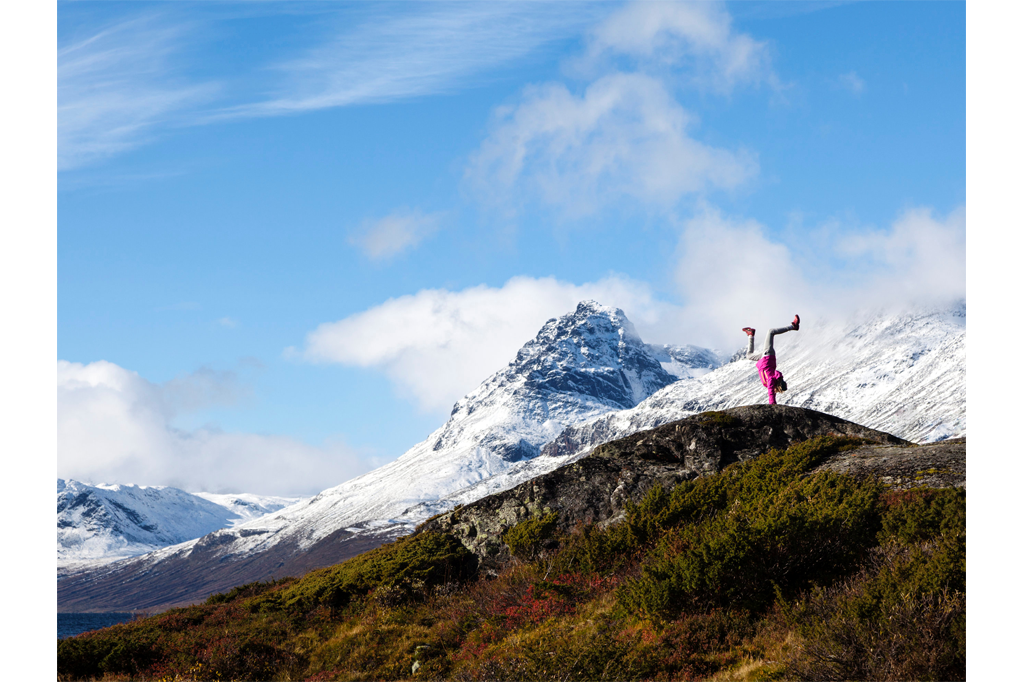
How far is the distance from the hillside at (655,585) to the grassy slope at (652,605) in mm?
47

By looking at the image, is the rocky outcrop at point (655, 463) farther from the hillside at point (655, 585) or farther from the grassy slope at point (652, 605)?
the grassy slope at point (652, 605)

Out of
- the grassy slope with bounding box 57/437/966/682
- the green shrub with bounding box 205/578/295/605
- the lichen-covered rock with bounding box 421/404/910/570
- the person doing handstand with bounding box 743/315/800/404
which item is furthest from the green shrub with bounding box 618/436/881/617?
the green shrub with bounding box 205/578/295/605

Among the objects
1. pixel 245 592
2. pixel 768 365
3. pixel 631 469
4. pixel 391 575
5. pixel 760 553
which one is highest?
pixel 768 365

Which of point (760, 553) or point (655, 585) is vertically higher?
point (760, 553)

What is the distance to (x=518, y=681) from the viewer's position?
11859 millimetres

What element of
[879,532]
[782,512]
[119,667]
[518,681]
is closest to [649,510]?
[782,512]

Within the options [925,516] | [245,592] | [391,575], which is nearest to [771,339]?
[925,516]

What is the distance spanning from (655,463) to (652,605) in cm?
1077

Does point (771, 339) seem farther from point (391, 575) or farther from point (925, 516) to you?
point (391, 575)

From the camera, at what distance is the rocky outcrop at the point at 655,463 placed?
21391mm

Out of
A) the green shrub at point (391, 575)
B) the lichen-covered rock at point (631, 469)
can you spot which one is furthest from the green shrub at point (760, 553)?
the green shrub at point (391, 575)

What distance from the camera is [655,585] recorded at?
46.9 feet

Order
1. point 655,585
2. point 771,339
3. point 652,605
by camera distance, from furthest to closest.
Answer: point 771,339 < point 655,585 < point 652,605

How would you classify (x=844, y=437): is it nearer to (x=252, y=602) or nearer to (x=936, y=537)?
(x=936, y=537)
